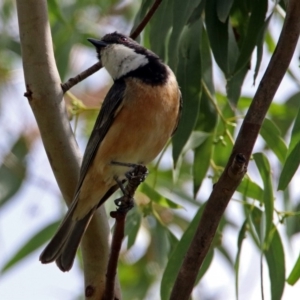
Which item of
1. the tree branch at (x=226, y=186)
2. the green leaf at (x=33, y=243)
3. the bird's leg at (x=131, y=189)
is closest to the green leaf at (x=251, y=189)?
the bird's leg at (x=131, y=189)

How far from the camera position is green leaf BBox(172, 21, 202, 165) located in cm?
322

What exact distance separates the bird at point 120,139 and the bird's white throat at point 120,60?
13 centimetres

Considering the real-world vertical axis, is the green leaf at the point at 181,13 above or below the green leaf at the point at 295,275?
above

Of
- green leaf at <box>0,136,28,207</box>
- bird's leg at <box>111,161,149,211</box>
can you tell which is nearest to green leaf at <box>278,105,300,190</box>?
bird's leg at <box>111,161,149,211</box>

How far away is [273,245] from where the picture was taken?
3279 mm

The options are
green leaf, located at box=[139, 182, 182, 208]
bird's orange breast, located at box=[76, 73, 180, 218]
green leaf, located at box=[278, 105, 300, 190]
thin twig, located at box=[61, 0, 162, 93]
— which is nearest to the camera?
green leaf, located at box=[278, 105, 300, 190]

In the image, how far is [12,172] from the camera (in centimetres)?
446

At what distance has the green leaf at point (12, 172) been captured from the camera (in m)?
4.40

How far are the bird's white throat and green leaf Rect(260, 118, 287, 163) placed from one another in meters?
0.59

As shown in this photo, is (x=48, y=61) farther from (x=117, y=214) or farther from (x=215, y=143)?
(x=215, y=143)

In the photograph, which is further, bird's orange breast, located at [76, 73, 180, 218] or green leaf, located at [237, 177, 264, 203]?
green leaf, located at [237, 177, 264, 203]

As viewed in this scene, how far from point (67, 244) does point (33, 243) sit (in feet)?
3.82

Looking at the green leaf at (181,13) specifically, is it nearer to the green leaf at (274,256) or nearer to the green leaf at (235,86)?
the green leaf at (235,86)

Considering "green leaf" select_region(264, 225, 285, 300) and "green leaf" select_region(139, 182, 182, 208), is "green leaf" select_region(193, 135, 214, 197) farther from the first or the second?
"green leaf" select_region(264, 225, 285, 300)
